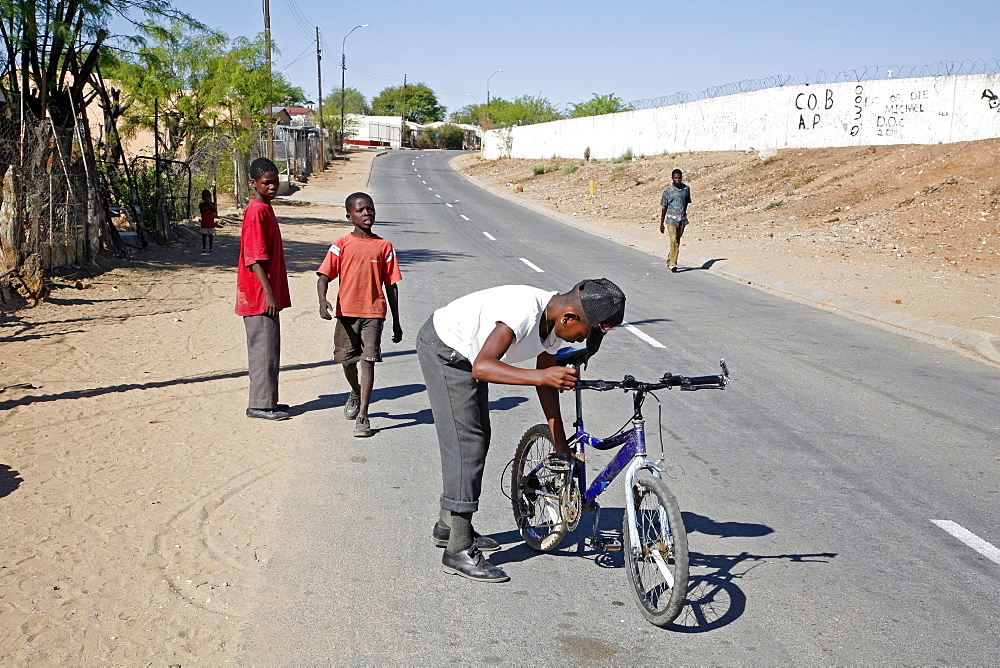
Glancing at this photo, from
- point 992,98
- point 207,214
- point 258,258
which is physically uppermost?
point 992,98

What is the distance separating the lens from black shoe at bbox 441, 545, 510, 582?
14.0ft

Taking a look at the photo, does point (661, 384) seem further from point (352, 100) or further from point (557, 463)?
point (352, 100)

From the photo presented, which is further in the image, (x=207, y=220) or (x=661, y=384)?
(x=207, y=220)

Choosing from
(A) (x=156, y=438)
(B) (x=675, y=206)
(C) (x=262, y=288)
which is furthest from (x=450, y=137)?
(A) (x=156, y=438)

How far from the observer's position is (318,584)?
4203 mm

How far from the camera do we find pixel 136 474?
5586 mm

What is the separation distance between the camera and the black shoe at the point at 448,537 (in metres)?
4.41

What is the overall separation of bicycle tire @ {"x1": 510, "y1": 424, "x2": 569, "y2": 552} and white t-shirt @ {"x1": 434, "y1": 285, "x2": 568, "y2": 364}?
74 cm

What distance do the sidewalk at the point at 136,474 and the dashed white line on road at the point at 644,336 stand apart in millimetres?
3601

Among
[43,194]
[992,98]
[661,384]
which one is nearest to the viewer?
[661,384]

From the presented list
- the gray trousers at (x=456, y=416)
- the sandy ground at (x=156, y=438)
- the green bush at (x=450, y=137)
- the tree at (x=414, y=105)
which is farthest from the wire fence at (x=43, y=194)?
the tree at (x=414, y=105)

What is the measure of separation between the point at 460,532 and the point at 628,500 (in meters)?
0.84

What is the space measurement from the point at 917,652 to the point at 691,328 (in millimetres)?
7862

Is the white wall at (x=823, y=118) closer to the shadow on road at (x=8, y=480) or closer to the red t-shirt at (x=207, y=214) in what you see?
the red t-shirt at (x=207, y=214)
